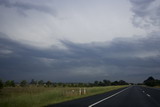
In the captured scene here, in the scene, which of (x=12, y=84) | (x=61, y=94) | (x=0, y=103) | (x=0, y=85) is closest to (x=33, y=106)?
(x=0, y=103)

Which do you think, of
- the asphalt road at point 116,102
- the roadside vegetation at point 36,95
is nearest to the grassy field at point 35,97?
the roadside vegetation at point 36,95

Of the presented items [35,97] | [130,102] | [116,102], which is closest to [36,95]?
[35,97]

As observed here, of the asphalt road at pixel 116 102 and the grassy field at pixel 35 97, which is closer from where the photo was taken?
the grassy field at pixel 35 97

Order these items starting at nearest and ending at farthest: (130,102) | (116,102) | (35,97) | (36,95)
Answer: (130,102), (116,102), (35,97), (36,95)

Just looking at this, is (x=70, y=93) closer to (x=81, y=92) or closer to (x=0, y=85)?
(x=81, y=92)

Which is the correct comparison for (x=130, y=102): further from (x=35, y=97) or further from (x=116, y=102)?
(x=35, y=97)

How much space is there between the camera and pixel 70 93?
30.6 meters

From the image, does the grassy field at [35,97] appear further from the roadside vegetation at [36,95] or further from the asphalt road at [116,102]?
the asphalt road at [116,102]

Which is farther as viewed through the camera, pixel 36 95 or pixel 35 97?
pixel 36 95

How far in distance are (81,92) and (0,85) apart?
1913 cm

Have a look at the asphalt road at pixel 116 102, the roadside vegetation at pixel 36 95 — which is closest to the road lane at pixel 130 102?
the asphalt road at pixel 116 102

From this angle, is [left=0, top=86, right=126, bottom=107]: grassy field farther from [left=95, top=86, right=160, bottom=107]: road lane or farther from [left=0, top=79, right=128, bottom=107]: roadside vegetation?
[left=95, top=86, right=160, bottom=107]: road lane

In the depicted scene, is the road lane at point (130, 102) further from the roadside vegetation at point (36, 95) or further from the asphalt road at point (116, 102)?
the roadside vegetation at point (36, 95)

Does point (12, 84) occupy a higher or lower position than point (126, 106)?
higher
